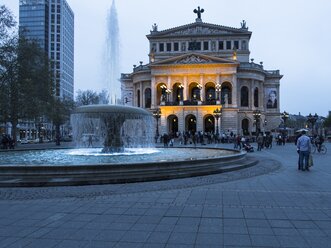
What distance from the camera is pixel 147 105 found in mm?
71312

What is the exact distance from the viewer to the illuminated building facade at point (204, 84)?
2532 inches

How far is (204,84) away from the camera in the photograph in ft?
218

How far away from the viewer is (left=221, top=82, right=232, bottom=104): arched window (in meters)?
67.4

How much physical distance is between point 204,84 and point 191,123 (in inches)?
303

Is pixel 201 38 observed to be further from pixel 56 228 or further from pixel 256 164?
pixel 56 228

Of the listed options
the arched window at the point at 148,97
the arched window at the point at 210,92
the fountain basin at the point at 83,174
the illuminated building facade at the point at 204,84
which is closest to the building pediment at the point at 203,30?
the illuminated building facade at the point at 204,84

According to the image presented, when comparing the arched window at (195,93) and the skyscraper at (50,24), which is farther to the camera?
the skyscraper at (50,24)

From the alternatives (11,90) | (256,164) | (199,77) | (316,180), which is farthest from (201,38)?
(316,180)

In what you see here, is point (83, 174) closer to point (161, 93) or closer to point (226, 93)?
point (161, 93)

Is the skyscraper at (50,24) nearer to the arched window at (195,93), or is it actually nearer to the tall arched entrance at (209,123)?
the arched window at (195,93)

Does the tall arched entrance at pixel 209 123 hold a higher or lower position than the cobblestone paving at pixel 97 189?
higher

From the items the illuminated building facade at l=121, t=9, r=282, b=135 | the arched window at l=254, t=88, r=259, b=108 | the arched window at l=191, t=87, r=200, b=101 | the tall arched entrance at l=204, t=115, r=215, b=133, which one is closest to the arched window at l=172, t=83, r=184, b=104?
the illuminated building facade at l=121, t=9, r=282, b=135

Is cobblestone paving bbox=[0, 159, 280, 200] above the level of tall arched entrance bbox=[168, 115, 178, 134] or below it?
below

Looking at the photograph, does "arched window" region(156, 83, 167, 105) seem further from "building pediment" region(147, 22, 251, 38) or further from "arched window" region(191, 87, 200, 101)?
"building pediment" region(147, 22, 251, 38)
